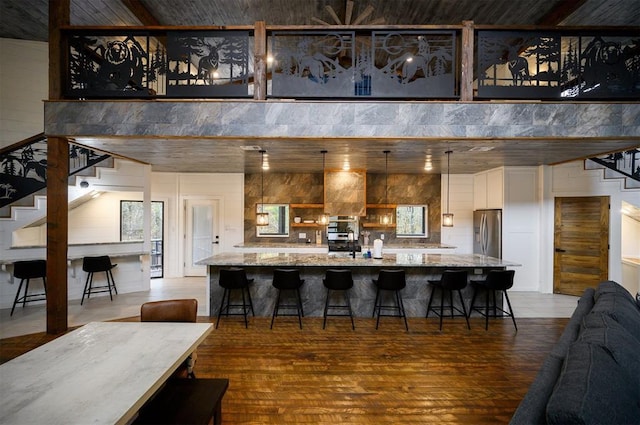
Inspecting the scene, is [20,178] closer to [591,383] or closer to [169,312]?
[169,312]

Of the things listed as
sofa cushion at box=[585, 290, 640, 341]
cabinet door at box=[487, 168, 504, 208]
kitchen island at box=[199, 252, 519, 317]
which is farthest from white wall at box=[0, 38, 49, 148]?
cabinet door at box=[487, 168, 504, 208]

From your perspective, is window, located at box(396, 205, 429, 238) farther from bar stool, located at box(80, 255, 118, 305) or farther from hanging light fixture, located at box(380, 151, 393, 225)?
bar stool, located at box(80, 255, 118, 305)

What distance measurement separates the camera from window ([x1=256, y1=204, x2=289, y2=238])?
7648 mm

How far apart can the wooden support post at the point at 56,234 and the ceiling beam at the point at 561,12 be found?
6958mm

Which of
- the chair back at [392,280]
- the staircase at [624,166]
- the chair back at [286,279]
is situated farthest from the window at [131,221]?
the staircase at [624,166]

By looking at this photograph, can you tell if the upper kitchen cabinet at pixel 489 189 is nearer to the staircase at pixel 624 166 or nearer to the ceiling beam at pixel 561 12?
the staircase at pixel 624 166

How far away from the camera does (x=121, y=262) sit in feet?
19.5

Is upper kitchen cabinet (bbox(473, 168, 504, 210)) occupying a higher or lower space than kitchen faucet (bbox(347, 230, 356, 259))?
higher

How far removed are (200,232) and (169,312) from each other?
18.2ft

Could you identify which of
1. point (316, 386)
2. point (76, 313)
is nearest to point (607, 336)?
point (316, 386)

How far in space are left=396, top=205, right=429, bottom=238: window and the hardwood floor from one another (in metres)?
3.44

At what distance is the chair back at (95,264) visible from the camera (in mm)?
5141

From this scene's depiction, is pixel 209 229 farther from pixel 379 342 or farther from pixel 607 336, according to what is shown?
pixel 607 336

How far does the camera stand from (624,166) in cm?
532
